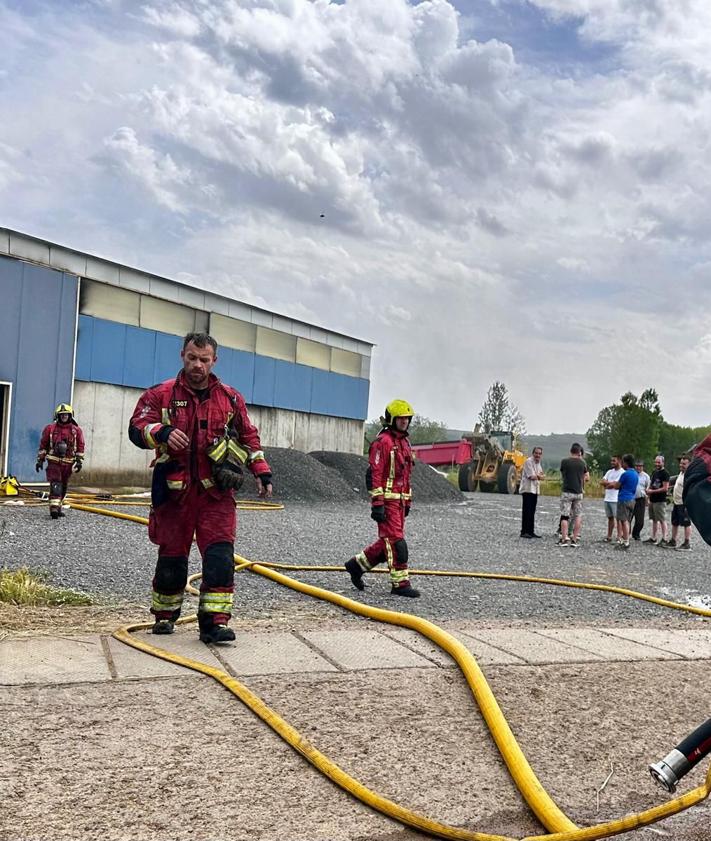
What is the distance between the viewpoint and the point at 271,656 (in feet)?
17.6

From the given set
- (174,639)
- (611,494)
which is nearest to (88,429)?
(611,494)

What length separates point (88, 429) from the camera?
23.3m

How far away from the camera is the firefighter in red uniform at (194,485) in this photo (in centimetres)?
571

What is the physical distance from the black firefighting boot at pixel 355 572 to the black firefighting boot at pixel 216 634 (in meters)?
3.09

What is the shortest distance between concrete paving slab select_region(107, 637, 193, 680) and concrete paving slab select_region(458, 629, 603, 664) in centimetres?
217

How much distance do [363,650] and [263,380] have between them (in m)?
25.3

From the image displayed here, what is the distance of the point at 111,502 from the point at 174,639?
13.0m

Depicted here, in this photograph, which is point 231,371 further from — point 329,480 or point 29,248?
point 29,248

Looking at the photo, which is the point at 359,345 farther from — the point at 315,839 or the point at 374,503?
the point at 315,839

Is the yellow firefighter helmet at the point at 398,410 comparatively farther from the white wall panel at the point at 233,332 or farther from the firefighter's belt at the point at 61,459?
the white wall panel at the point at 233,332

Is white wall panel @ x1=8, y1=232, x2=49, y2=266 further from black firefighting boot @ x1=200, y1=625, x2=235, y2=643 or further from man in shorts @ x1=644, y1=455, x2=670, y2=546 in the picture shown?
black firefighting boot @ x1=200, y1=625, x2=235, y2=643

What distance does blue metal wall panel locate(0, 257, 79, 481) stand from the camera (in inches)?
818

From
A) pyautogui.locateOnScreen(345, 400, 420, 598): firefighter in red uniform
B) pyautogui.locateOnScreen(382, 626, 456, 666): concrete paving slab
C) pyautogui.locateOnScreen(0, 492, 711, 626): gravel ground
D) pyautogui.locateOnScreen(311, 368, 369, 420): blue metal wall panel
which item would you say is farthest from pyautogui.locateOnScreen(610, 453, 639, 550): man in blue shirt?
pyautogui.locateOnScreen(311, 368, 369, 420): blue metal wall panel

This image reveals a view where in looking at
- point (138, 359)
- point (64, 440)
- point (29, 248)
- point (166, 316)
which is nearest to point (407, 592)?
point (64, 440)
